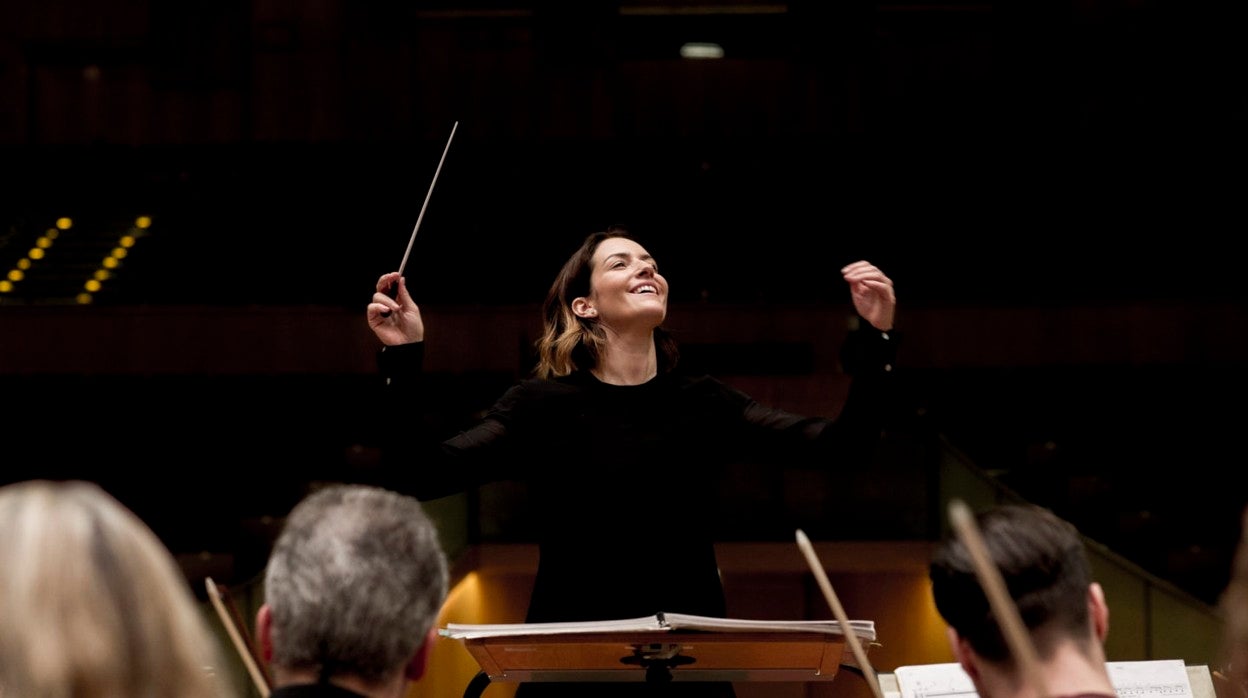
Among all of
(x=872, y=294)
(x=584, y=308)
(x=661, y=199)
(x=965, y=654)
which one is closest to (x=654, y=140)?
(x=661, y=199)

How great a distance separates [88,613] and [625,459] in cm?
116

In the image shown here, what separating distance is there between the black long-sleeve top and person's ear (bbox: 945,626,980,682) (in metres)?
0.74

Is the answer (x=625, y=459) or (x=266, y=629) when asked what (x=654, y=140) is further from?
(x=266, y=629)

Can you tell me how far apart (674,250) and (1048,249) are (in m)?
2.27

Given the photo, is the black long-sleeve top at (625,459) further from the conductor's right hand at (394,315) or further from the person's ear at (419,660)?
the person's ear at (419,660)

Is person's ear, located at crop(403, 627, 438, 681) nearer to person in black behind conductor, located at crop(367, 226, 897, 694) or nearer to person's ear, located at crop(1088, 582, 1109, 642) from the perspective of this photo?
person's ear, located at crop(1088, 582, 1109, 642)

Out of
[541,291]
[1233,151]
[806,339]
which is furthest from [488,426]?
[1233,151]

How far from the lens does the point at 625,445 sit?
1864 millimetres

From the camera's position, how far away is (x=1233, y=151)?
7.36m

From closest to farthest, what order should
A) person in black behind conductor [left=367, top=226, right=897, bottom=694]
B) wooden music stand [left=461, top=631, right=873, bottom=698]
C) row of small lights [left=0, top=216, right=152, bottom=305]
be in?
wooden music stand [left=461, top=631, right=873, bottom=698] < person in black behind conductor [left=367, top=226, right=897, bottom=694] < row of small lights [left=0, top=216, right=152, bottom=305]

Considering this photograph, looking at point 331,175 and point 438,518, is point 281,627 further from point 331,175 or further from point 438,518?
point 331,175

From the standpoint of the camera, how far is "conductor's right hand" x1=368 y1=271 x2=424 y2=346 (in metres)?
1.78

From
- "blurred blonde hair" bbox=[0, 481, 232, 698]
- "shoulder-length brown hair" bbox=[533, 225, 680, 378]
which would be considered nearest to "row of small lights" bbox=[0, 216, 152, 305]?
"shoulder-length brown hair" bbox=[533, 225, 680, 378]

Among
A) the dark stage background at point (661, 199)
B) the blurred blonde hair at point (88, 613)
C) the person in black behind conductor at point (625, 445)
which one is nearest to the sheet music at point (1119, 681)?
the person in black behind conductor at point (625, 445)
